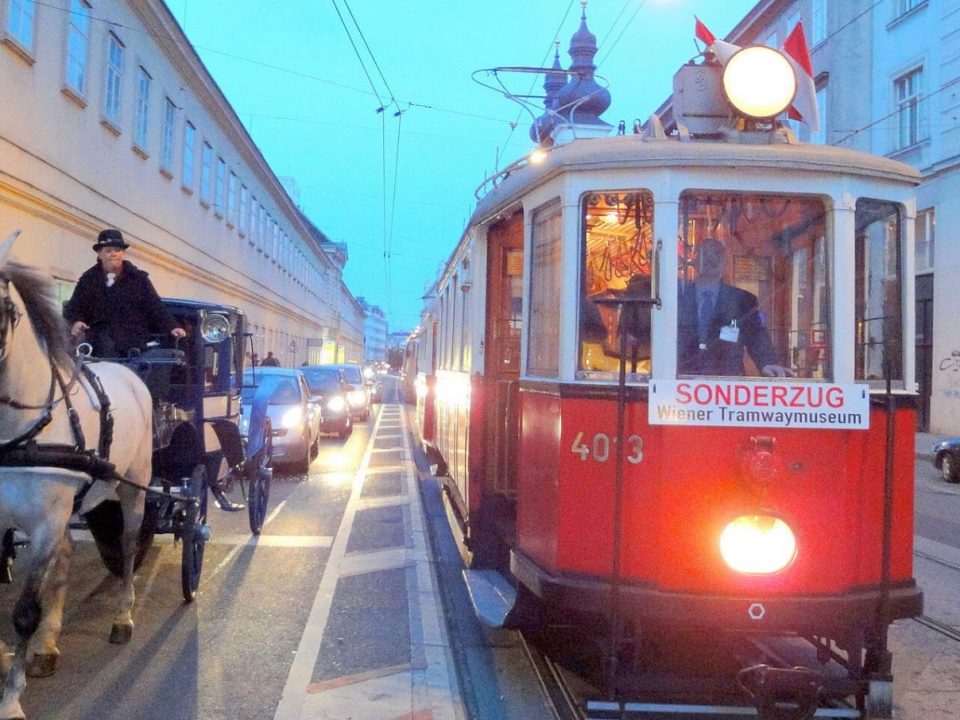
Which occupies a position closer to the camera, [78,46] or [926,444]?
[78,46]

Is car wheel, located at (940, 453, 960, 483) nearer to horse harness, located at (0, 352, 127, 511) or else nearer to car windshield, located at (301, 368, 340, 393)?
car windshield, located at (301, 368, 340, 393)

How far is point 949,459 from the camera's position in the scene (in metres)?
16.0

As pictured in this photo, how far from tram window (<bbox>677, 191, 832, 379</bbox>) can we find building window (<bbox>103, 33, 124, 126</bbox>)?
15847 mm

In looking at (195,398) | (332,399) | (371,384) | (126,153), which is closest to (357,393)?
(332,399)

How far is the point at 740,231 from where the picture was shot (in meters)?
4.65

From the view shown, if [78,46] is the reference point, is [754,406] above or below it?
below

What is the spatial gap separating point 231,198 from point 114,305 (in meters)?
25.9

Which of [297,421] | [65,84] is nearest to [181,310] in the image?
[297,421]

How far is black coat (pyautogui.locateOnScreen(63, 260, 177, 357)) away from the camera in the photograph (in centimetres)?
651

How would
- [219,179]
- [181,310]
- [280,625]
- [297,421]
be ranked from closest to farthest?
[280,625] → [181,310] → [297,421] → [219,179]

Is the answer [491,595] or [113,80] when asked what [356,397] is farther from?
[491,595]

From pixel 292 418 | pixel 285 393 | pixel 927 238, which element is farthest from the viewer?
pixel 927 238

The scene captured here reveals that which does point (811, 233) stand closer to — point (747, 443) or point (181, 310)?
point (747, 443)

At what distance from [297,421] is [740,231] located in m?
10.7
